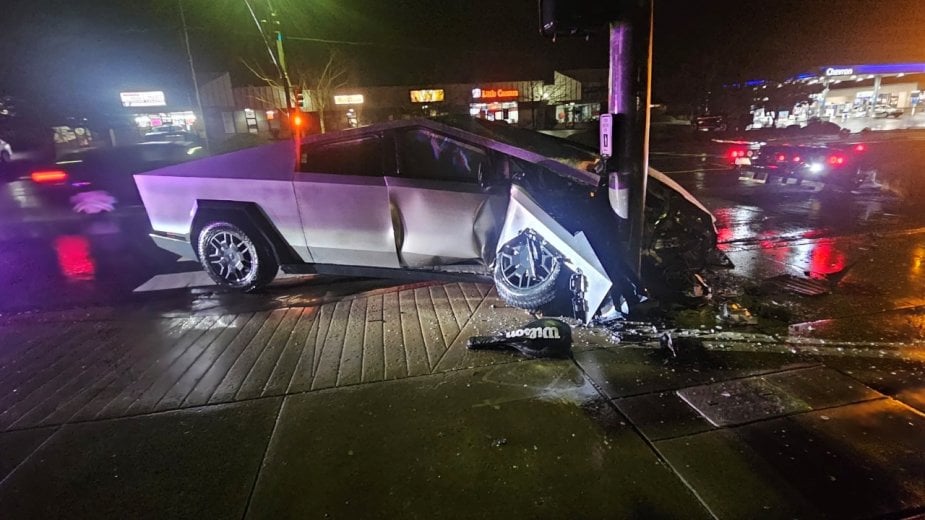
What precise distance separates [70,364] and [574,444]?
3859mm

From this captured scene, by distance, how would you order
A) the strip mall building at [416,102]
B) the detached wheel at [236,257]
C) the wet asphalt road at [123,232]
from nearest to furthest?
the detached wheel at [236,257] → the wet asphalt road at [123,232] → the strip mall building at [416,102]

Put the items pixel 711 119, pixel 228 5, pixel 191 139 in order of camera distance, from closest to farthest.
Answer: pixel 191 139 < pixel 228 5 < pixel 711 119

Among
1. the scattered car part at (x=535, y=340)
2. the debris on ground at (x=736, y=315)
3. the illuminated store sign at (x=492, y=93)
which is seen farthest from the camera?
the illuminated store sign at (x=492, y=93)

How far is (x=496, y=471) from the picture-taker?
8.58 ft

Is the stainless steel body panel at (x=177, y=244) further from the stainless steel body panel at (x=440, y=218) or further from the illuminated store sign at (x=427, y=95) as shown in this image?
the illuminated store sign at (x=427, y=95)

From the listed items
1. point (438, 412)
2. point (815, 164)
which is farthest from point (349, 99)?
point (438, 412)

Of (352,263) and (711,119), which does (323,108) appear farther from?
(352,263)

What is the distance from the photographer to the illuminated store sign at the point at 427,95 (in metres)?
40.3

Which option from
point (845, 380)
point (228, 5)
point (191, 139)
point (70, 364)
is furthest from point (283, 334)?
point (228, 5)

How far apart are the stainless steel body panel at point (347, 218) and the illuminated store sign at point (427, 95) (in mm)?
37261

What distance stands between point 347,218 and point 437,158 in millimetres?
1018

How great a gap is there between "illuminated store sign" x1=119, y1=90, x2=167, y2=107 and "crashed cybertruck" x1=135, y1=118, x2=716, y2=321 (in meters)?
41.3

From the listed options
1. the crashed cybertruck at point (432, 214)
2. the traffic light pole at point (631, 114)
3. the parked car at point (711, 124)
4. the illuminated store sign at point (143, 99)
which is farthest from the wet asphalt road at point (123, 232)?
the illuminated store sign at point (143, 99)

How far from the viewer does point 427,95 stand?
4050 cm
